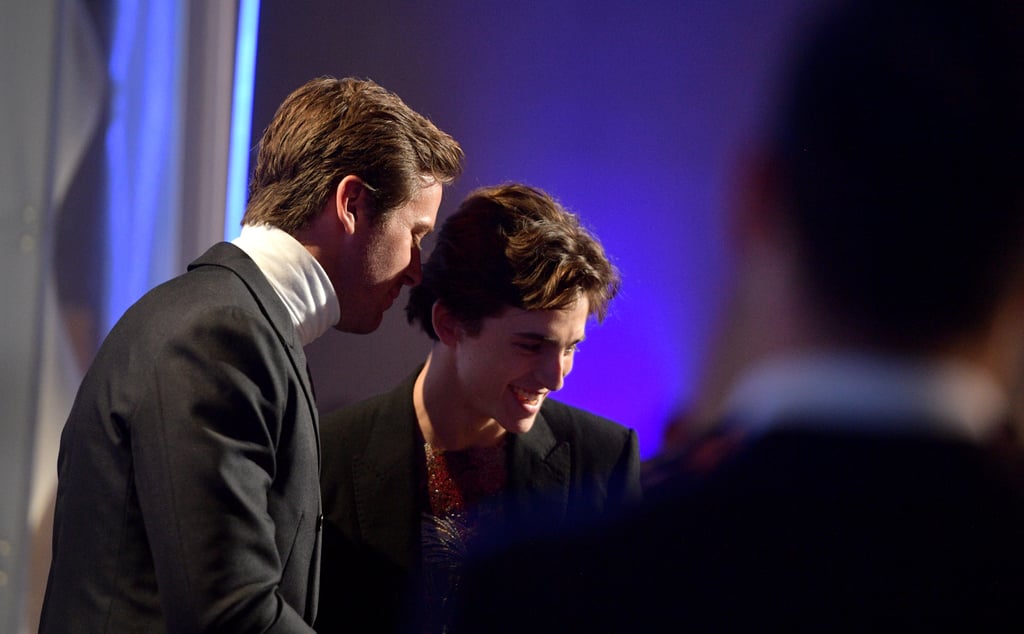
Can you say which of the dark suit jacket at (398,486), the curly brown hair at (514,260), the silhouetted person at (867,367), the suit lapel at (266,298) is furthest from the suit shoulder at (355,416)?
the suit lapel at (266,298)

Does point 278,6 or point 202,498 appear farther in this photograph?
point 278,6

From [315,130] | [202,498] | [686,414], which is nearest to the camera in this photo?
[202,498]

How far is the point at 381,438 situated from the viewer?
1630 mm

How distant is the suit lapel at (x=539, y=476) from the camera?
162 cm

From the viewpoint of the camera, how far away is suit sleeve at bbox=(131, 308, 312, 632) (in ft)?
3.28

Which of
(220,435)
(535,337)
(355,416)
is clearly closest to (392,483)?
(355,416)

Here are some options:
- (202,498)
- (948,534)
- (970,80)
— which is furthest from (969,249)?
(202,498)

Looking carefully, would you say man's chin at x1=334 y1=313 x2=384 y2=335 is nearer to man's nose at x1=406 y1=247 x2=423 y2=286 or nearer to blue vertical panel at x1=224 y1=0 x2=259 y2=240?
man's nose at x1=406 y1=247 x2=423 y2=286

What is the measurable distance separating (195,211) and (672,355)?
0.88 meters

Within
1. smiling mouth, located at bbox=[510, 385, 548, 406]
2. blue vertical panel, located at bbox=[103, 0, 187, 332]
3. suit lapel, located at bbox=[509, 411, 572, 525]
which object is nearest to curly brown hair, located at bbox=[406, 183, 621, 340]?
smiling mouth, located at bbox=[510, 385, 548, 406]

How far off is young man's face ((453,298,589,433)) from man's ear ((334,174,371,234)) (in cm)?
33

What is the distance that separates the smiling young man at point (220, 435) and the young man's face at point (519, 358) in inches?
12.1

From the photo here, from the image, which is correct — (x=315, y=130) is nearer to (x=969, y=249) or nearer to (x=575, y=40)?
(x=575, y=40)

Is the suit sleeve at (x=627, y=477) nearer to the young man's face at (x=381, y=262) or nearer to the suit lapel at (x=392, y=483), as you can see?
the suit lapel at (x=392, y=483)
